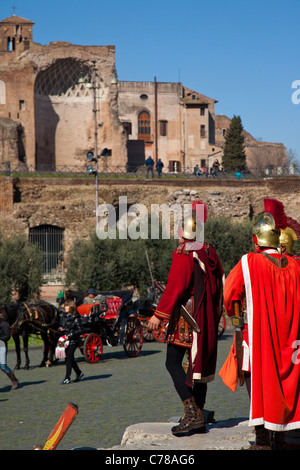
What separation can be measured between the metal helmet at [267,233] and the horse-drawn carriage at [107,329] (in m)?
7.98

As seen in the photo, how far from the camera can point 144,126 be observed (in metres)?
60.4

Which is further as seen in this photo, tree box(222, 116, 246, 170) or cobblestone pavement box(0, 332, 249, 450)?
tree box(222, 116, 246, 170)

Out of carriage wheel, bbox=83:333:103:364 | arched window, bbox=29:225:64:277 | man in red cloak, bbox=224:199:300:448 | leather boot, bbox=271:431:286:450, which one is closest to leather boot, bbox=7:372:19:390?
carriage wheel, bbox=83:333:103:364

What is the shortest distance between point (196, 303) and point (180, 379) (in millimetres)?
641

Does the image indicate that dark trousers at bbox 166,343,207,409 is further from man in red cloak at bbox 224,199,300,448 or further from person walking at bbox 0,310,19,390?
person walking at bbox 0,310,19,390

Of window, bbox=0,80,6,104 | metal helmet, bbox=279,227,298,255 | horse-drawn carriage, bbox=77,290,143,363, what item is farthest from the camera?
window, bbox=0,80,6,104

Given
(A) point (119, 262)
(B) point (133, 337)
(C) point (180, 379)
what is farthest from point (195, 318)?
(A) point (119, 262)

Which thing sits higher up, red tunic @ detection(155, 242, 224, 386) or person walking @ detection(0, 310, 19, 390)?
red tunic @ detection(155, 242, 224, 386)

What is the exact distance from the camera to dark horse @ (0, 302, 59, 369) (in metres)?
12.9

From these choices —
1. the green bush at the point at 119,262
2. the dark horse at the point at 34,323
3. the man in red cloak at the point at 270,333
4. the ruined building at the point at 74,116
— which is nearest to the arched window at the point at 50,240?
the ruined building at the point at 74,116

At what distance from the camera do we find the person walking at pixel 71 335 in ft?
35.5

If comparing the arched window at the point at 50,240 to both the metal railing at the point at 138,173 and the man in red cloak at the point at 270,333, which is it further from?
the man in red cloak at the point at 270,333

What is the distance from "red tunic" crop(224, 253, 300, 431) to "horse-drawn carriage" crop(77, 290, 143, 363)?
26.6 feet
